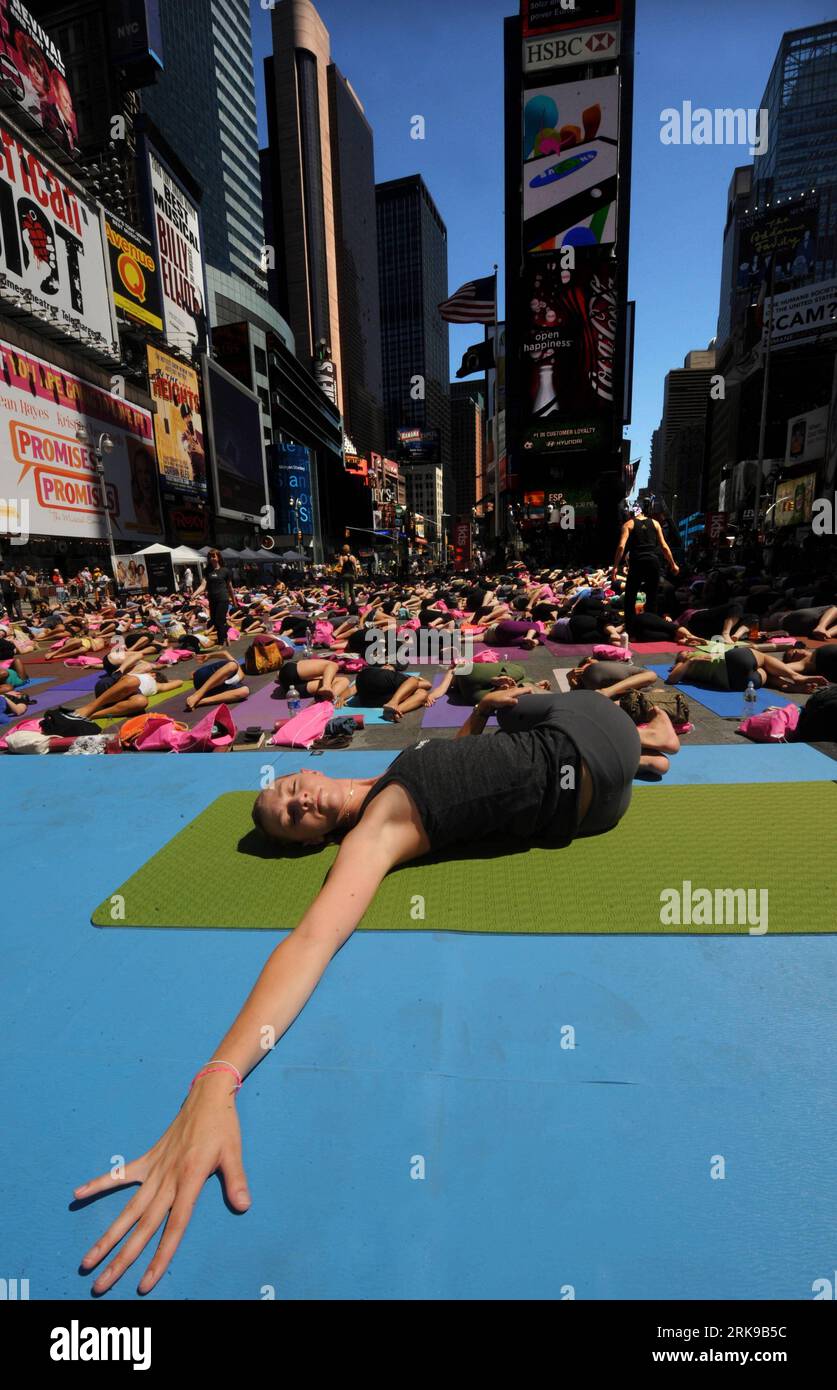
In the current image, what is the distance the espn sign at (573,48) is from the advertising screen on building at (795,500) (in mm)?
30248

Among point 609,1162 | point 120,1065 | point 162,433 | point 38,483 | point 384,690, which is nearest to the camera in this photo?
point 609,1162

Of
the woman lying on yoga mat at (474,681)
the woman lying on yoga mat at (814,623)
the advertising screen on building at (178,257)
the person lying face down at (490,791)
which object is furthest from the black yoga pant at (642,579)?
the advertising screen on building at (178,257)

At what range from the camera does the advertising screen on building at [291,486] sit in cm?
6138

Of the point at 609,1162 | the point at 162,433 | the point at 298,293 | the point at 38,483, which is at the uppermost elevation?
the point at 298,293

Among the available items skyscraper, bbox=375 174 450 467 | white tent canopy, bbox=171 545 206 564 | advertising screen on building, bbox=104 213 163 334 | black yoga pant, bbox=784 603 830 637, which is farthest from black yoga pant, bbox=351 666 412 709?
skyscraper, bbox=375 174 450 467

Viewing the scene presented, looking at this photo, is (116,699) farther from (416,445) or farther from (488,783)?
(416,445)

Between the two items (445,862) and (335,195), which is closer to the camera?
(445,862)

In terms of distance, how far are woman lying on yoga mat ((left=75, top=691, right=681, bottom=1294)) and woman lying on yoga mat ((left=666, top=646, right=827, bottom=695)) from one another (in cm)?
448

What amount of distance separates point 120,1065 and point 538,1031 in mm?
1411

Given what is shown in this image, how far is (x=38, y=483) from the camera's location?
24.1 m

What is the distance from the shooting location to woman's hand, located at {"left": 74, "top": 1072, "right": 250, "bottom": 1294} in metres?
1.41

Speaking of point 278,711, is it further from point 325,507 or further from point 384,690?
point 325,507

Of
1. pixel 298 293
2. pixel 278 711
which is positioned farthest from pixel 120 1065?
pixel 298 293

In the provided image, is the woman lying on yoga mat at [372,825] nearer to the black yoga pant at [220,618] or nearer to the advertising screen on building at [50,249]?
the black yoga pant at [220,618]
